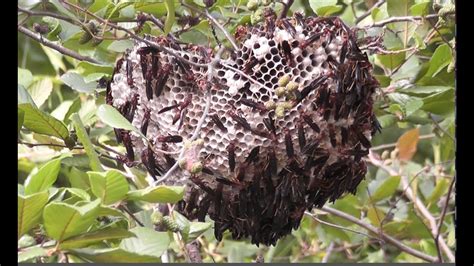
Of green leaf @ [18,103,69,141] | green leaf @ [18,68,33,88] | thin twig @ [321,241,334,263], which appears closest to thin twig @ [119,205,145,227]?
green leaf @ [18,103,69,141]

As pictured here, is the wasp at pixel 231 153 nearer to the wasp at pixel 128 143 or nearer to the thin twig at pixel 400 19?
the wasp at pixel 128 143

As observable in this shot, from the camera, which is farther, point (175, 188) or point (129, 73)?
point (129, 73)

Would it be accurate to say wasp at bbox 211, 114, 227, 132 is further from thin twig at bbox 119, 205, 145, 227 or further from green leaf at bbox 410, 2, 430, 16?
green leaf at bbox 410, 2, 430, 16

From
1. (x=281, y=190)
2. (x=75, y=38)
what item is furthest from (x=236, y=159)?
(x=75, y=38)

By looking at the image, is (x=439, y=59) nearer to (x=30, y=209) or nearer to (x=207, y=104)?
(x=207, y=104)

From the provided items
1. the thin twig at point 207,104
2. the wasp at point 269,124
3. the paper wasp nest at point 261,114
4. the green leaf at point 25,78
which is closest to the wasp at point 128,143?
the paper wasp nest at point 261,114

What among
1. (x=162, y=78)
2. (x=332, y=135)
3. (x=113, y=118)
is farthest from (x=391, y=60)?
(x=113, y=118)
